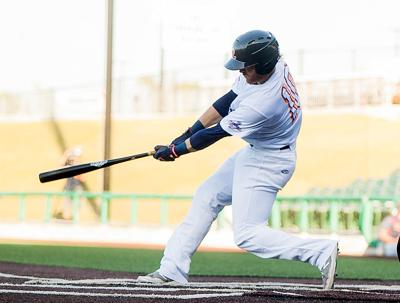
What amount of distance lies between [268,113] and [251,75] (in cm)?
34

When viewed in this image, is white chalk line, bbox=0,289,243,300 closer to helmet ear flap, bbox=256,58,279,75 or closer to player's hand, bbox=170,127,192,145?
player's hand, bbox=170,127,192,145

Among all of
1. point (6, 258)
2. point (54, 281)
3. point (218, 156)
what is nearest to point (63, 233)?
point (6, 258)

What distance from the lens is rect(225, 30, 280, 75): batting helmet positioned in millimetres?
6637

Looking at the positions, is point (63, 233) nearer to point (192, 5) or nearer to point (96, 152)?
point (96, 152)

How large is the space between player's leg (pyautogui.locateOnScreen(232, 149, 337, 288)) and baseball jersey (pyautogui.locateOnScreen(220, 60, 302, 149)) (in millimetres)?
121

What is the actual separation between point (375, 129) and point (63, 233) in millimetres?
11927

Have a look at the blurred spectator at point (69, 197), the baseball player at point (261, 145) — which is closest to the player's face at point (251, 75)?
the baseball player at point (261, 145)

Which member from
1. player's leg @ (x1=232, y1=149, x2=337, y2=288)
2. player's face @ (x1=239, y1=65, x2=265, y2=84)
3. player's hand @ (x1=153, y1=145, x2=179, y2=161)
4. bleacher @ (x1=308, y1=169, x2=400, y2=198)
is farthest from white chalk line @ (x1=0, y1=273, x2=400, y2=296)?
bleacher @ (x1=308, y1=169, x2=400, y2=198)

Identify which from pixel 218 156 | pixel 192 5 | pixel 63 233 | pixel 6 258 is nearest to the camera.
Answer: pixel 6 258

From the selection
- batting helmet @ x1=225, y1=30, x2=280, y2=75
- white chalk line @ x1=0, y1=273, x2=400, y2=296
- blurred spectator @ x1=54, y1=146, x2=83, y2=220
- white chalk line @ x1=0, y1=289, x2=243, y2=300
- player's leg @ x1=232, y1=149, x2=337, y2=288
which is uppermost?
batting helmet @ x1=225, y1=30, x2=280, y2=75

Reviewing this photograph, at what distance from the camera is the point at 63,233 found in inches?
814

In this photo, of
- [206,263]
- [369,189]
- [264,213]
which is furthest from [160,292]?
[369,189]

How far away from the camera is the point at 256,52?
6.64 meters

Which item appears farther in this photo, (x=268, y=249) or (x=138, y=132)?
(x=138, y=132)
